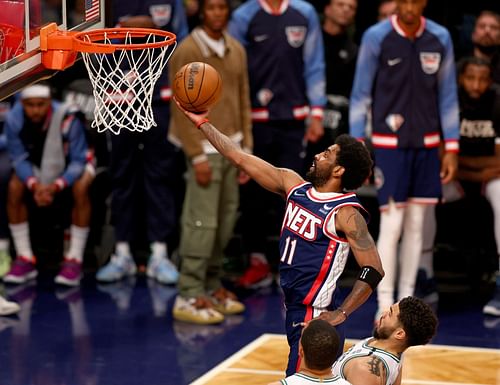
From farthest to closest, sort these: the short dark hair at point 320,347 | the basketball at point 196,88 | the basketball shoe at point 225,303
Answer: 1. the basketball shoe at point 225,303
2. the basketball at point 196,88
3. the short dark hair at point 320,347

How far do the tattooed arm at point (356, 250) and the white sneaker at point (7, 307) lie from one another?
3.56 metres

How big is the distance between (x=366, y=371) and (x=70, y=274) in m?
4.47

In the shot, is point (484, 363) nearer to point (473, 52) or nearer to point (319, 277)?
point (319, 277)

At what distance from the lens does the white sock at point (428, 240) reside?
8.74 m

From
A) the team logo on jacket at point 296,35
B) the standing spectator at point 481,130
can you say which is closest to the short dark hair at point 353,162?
the standing spectator at point 481,130

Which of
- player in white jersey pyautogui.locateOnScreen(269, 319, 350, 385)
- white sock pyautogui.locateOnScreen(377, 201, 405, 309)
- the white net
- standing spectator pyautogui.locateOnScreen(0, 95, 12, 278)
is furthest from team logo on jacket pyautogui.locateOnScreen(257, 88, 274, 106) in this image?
player in white jersey pyautogui.locateOnScreen(269, 319, 350, 385)

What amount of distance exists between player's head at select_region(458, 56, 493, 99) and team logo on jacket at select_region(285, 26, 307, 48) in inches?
50.4

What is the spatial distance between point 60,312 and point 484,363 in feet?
10.3

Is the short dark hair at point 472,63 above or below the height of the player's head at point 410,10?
below

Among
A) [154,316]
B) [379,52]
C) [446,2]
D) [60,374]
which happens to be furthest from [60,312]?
[446,2]

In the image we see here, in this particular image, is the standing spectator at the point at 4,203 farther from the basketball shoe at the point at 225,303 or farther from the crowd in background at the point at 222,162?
the basketball shoe at the point at 225,303

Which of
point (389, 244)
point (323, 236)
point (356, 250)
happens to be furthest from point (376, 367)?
point (389, 244)

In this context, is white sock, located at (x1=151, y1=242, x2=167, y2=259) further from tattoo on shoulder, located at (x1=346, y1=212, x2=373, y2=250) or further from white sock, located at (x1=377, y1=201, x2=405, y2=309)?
tattoo on shoulder, located at (x1=346, y1=212, x2=373, y2=250)

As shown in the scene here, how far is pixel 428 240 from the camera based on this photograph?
882cm
